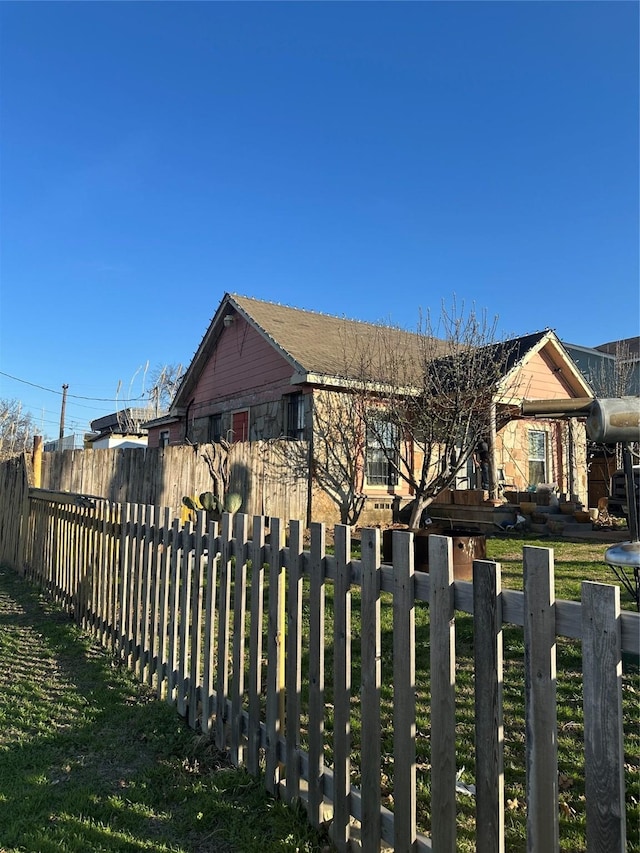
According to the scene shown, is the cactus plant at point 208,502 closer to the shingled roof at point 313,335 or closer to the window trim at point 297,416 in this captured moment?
the window trim at point 297,416

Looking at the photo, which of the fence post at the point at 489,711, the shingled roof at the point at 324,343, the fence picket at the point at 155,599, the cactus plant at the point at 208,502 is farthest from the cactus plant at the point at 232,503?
the fence post at the point at 489,711

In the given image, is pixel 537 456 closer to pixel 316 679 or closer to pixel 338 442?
pixel 338 442

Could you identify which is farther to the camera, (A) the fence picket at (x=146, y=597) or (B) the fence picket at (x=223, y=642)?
(A) the fence picket at (x=146, y=597)

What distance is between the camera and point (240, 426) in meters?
16.8

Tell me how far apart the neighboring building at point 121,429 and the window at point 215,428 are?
14.8 m

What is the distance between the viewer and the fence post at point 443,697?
6.68 feet

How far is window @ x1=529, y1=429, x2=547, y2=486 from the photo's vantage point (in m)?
17.3

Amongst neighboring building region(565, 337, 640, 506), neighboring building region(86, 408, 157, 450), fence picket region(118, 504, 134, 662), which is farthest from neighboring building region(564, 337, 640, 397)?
neighboring building region(86, 408, 157, 450)

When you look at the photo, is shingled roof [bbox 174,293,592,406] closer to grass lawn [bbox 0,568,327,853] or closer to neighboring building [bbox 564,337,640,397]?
neighboring building [bbox 564,337,640,397]

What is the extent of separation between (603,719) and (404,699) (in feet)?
2.55

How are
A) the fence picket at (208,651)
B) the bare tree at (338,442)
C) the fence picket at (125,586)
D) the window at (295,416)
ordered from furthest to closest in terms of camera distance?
the window at (295,416) < the bare tree at (338,442) < the fence picket at (125,586) < the fence picket at (208,651)

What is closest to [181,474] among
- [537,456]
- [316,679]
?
[316,679]

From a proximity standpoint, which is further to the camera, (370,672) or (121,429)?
(121,429)

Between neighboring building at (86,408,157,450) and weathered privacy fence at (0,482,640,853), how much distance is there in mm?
28717
